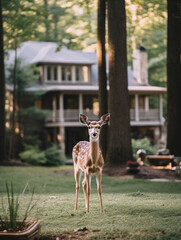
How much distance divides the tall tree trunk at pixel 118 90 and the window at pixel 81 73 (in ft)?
70.2

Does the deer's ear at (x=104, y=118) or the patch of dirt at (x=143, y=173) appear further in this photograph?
the patch of dirt at (x=143, y=173)

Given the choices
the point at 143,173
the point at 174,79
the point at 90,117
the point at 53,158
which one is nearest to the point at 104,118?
the point at 143,173

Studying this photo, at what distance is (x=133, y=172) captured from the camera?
554 inches

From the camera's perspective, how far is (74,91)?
3359cm

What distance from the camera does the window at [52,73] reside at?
35250 mm

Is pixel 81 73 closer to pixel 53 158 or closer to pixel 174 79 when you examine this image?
pixel 53 158

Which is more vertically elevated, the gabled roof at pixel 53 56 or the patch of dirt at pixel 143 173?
the gabled roof at pixel 53 56

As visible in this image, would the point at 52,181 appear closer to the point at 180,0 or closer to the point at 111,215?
the point at 111,215

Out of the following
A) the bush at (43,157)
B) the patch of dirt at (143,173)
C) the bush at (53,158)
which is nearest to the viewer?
the patch of dirt at (143,173)

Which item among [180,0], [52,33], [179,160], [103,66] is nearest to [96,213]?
[179,160]

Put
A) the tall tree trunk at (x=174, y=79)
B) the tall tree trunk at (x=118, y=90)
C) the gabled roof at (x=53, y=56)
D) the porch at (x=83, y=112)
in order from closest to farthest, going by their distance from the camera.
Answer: the tall tree trunk at (x=118, y=90), the tall tree trunk at (x=174, y=79), the porch at (x=83, y=112), the gabled roof at (x=53, y=56)

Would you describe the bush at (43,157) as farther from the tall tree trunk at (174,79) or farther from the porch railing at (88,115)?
the porch railing at (88,115)

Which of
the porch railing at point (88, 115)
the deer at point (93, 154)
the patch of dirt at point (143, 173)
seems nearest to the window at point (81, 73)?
the porch railing at point (88, 115)

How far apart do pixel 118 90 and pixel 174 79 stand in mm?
4487
